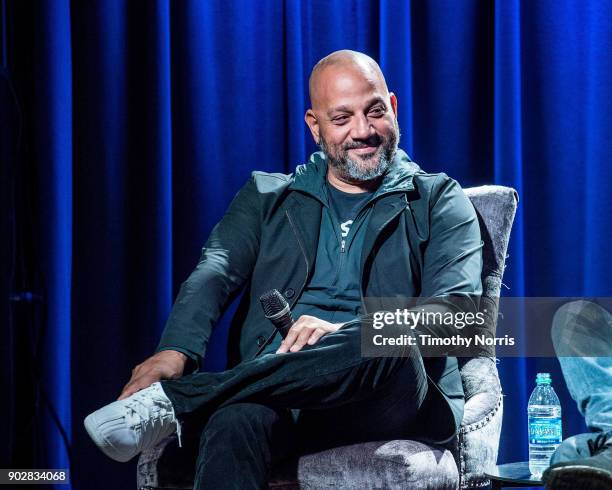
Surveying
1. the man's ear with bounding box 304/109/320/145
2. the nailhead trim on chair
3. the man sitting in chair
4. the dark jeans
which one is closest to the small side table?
the nailhead trim on chair

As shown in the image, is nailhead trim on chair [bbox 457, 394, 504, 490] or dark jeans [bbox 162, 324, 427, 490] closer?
dark jeans [bbox 162, 324, 427, 490]

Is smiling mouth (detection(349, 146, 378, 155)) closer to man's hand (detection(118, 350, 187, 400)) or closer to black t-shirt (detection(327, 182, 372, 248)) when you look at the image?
black t-shirt (detection(327, 182, 372, 248))

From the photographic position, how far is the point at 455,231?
6.44 ft

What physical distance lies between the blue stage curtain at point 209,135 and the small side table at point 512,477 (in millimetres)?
709

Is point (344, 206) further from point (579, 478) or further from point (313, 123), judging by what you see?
point (579, 478)

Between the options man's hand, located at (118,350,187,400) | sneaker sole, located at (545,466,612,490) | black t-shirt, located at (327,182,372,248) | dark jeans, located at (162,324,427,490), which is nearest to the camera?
sneaker sole, located at (545,466,612,490)

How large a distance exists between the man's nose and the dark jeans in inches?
26.0

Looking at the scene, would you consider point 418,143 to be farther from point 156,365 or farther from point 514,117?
point 156,365

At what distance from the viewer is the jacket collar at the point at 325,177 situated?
206cm

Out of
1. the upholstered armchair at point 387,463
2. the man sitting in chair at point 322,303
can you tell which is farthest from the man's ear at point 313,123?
the upholstered armchair at point 387,463

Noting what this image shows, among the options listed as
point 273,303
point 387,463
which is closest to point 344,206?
point 273,303

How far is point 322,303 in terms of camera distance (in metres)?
2.00

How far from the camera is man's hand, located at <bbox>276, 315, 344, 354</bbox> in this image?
5.53 ft

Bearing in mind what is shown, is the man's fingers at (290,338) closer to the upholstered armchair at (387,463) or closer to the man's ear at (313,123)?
the upholstered armchair at (387,463)
